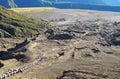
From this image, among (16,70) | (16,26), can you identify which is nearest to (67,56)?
(16,70)

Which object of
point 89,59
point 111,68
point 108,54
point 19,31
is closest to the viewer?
point 111,68

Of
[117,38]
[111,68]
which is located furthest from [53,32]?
[111,68]

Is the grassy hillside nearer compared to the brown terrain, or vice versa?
the brown terrain

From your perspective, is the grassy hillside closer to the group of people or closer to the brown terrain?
the brown terrain

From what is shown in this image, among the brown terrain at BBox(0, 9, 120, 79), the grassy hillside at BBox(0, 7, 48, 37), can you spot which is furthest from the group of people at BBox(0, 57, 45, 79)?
the grassy hillside at BBox(0, 7, 48, 37)

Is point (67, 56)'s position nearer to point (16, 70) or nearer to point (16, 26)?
point (16, 70)

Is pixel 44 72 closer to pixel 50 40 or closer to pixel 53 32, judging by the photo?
pixel 50 40

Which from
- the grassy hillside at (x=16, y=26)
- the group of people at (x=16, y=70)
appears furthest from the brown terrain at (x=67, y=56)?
the grassy hillside at (x=16, y=26)

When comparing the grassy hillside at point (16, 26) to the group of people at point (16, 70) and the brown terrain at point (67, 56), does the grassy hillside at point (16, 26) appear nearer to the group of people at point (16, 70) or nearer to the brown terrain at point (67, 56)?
the brown terrain at point (67, 56)
